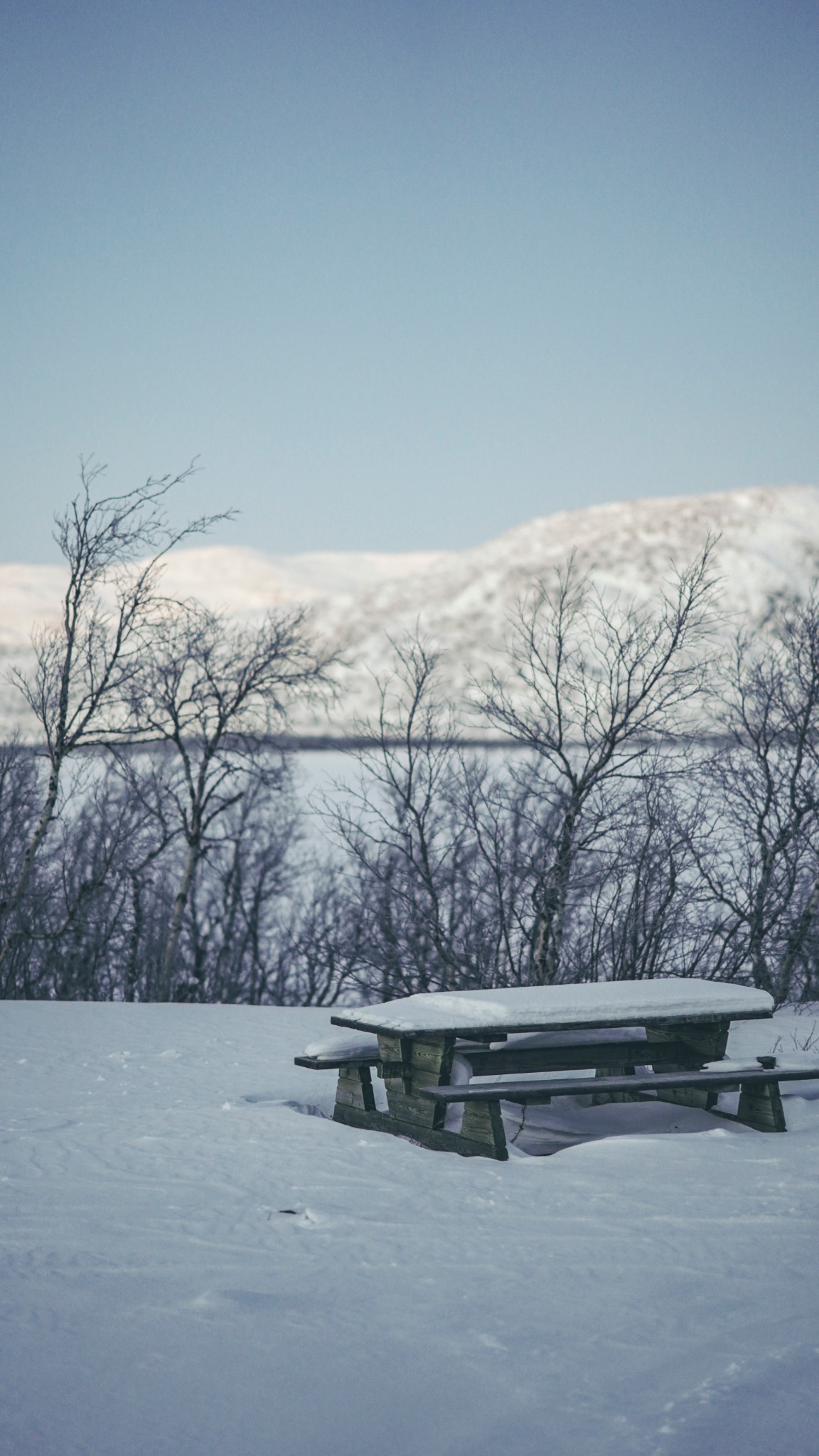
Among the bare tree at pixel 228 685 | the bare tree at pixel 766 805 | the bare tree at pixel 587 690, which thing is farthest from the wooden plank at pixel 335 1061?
the bare tree at pixel 228 685

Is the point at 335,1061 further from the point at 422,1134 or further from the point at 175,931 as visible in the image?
the point at 175,931

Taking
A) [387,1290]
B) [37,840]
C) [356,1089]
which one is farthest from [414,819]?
[387,1290]

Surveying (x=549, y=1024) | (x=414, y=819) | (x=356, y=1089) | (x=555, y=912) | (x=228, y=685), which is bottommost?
(x=555, y=912)

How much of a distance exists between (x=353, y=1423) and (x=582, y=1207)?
1.80m

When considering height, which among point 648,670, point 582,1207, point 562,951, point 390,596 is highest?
point 390,596

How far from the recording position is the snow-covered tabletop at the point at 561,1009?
16.3 feet

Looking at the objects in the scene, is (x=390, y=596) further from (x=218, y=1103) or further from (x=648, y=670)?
(x=218, y=1103)

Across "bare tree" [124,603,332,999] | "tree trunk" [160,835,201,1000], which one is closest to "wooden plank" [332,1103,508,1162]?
"tree trunk" [160,835,201,1000]

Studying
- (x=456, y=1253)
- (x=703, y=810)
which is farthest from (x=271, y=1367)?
(x=703, y=810)

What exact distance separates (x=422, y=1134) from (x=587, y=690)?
29.6ft

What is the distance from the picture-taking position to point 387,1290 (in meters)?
3.14

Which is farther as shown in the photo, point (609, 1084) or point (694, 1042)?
point (694, 1042)

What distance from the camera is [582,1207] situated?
402 cm

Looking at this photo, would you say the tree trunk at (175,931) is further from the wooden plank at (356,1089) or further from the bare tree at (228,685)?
the wooden plank at (356,1089)
